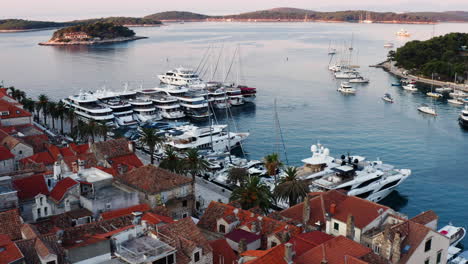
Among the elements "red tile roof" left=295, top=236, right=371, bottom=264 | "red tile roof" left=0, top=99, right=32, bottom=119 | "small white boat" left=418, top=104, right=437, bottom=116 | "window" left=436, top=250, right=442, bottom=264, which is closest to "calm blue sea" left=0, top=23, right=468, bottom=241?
"small white boat" left=418, top=104, right=437, bottom=116

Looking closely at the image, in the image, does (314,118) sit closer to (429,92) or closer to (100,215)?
(429,92)

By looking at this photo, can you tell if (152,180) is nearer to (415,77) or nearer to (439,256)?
(439,256)

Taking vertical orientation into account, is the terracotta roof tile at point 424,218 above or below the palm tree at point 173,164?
above

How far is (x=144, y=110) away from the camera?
96.1m

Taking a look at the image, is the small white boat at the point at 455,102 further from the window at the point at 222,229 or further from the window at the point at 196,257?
the window at the point at 196,257

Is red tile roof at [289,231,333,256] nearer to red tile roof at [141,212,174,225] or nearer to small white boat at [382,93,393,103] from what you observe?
red tile roof at [141,212,174,225]

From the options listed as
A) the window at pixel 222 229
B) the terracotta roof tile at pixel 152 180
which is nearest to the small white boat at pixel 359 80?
the terracotta roof tile at pixel 152 180

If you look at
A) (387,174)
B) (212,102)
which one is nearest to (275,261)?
(387,174)

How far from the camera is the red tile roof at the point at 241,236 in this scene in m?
29.4

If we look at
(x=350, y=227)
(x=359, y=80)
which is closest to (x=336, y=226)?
(x=350, y=227)

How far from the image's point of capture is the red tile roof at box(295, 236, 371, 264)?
2369 centimetres

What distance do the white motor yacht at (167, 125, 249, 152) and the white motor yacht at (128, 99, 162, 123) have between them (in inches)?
729

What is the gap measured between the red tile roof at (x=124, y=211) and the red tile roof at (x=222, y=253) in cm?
729

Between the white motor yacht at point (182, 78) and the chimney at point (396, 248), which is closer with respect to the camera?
the chimney at point (396, 248)
